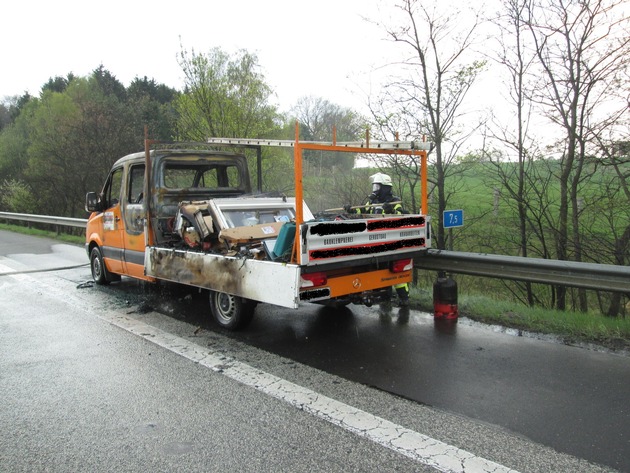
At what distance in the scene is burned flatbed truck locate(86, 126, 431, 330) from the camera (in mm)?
4484

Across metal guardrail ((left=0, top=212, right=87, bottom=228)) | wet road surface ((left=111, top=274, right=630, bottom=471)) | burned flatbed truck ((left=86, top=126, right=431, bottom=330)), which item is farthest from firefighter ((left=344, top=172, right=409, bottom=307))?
metal guardrail ((left=0, top=212, right=87, bottom=228))

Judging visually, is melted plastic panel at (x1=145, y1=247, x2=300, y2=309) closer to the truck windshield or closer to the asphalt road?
the asphalt road

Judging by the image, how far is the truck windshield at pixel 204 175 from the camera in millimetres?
6984

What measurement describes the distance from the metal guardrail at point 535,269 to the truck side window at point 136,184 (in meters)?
4.00

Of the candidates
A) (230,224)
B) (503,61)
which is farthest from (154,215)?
(503,61)

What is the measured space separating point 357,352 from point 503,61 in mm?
6243

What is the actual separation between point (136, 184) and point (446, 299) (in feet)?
15.1

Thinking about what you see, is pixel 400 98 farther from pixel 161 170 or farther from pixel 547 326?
pixel 547 326

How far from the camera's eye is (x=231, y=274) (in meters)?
4.98

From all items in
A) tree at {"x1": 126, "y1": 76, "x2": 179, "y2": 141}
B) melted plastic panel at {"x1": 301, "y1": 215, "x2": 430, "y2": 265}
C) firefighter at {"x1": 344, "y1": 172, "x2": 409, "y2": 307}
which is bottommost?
melted plastic panel at {"x1": 301, "y1": 215, "x2": 430, "y2": 265}

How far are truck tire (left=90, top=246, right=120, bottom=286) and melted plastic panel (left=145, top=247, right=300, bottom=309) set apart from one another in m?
1.98

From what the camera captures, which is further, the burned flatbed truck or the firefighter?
the firefighter

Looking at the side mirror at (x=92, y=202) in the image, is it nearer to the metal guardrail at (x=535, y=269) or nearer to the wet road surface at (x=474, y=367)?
the wet road surface at (x=474, y=367)

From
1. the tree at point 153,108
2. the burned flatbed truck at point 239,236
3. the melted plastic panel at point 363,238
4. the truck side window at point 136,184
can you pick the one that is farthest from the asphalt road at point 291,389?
the tree at point 153,108
